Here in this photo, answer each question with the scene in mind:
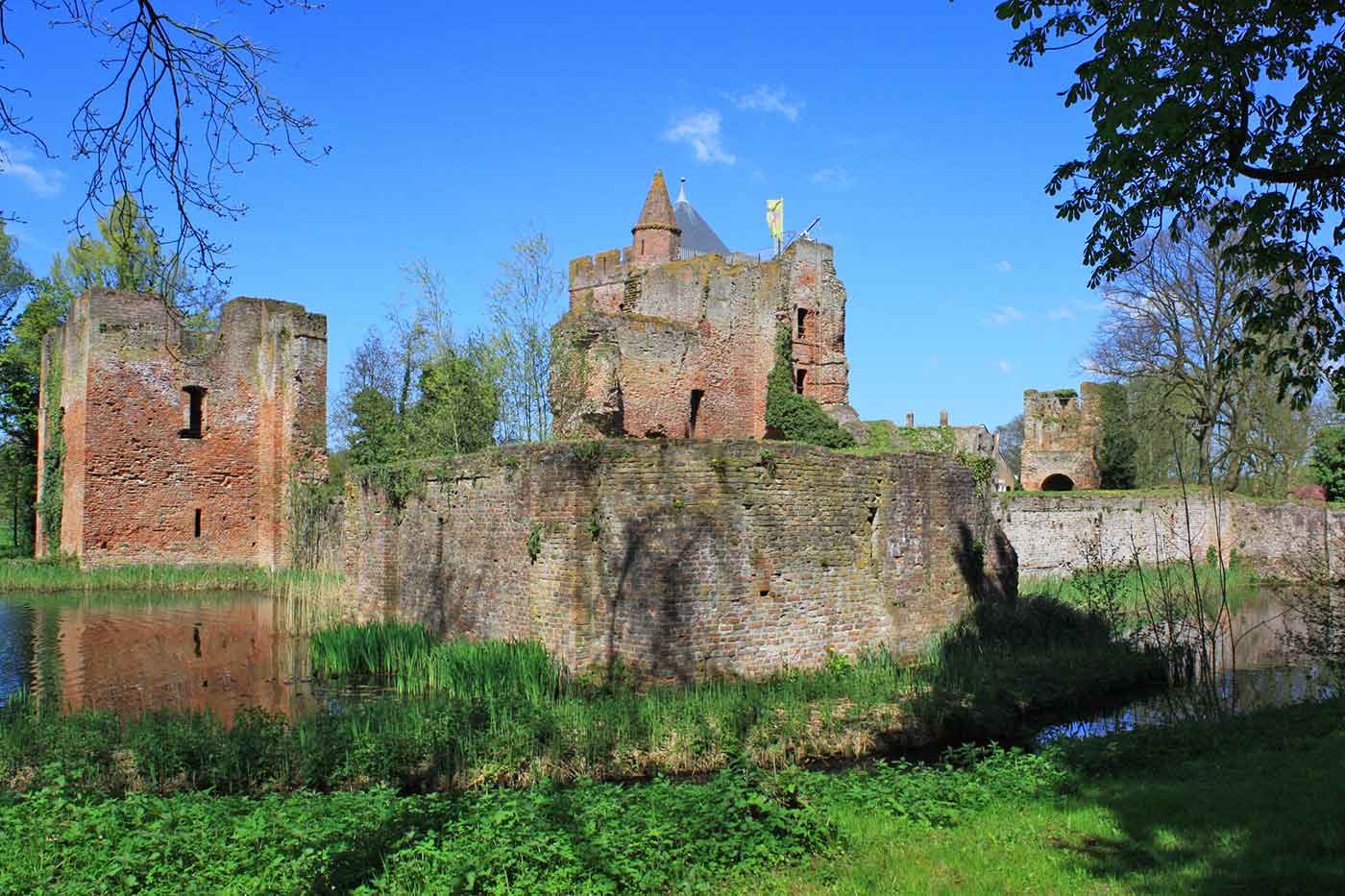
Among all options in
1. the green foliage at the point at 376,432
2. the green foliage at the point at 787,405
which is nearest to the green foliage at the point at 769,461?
the green foliage at the point at 376,432

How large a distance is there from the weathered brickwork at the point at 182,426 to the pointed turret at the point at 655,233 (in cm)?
1438

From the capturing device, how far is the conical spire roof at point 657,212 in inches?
1676

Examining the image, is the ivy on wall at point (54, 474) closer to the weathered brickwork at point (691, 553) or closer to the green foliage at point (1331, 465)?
the weathered brickwork at point (691, 553)

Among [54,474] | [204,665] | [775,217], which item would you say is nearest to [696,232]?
[775,217]

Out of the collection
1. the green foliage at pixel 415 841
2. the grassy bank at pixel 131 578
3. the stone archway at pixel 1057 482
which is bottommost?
the green foliage at pixel 415 841

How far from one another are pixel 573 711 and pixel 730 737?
162 cm

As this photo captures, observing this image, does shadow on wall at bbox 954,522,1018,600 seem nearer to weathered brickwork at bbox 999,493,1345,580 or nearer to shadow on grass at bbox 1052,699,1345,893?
shadow on grass at bbox 1052,699,1345,893

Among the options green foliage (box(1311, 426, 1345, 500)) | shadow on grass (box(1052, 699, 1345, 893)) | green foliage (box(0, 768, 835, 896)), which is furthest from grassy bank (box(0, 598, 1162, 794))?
green foliage (box(1311, 426, 1345, 500))

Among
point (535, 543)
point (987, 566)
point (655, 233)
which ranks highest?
point (655, 233)

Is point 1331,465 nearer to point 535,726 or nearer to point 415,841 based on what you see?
point 535,726

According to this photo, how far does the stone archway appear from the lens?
132 ft

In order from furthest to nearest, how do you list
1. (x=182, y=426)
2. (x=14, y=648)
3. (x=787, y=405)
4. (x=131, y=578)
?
1. (x=787, y=405)
2. (x=182, y=426)
3. (x=131, y=578)
4. (x=14, y=648)

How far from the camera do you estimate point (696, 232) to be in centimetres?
5434

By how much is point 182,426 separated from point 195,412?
4.67ft
